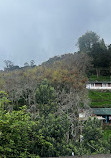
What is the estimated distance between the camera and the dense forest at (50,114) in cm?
367

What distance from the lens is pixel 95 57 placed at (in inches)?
1633

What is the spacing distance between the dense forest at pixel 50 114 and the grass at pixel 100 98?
656 centimetres

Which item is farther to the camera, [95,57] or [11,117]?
[95,57]

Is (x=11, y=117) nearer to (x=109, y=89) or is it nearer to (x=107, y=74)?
(x=109, y=89)

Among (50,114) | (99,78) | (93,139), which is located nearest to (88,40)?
(99,78)

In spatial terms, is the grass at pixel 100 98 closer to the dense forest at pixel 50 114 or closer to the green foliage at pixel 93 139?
the dense forest at pixel 50 114

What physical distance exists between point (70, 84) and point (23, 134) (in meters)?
17.3

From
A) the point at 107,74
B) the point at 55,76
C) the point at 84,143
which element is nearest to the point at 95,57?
the point at 107,74

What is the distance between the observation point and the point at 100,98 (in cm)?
3006

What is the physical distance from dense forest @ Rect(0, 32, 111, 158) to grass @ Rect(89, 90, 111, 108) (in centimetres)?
656

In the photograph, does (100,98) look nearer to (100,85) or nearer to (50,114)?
(100,85)

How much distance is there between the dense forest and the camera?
3672 mm

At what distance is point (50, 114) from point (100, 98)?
25.5m

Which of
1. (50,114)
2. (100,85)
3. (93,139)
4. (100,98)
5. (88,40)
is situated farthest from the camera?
(88,40)
